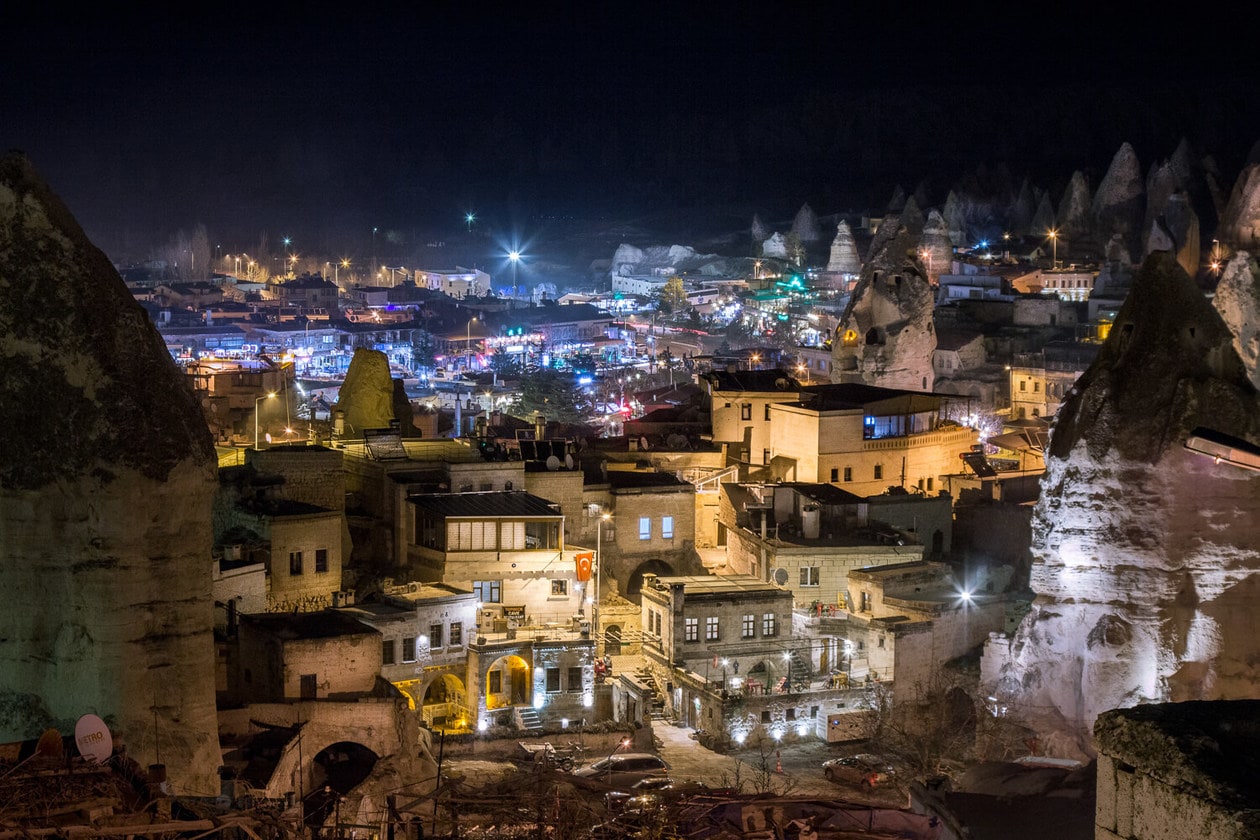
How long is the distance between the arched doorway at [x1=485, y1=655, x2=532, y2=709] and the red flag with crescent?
3.00 metres

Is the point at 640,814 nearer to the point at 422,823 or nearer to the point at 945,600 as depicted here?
the point at 422,823

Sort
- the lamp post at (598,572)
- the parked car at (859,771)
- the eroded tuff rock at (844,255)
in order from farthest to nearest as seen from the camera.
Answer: the eroded tuff rock at (844,255)
the lamp post at (598,572)
the parked car at (859,771)

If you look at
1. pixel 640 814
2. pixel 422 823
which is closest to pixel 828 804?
pixel 640 814

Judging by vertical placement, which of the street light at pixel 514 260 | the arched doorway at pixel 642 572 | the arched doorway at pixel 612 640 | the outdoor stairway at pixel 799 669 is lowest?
the outdoor stairway at pixel 799 669

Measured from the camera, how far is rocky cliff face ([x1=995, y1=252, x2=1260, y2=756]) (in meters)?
26.6

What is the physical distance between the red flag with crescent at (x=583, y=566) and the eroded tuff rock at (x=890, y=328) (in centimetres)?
2323

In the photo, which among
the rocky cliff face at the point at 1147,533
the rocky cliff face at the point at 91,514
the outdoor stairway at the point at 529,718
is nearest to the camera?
the rocky cliff face at the point at 91,514

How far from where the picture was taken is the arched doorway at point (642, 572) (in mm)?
34750

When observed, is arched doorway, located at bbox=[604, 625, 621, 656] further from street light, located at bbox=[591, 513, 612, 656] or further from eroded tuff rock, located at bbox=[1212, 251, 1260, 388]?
eroded tuff rock, located at bbox=[1212, 251, 1260, 388]

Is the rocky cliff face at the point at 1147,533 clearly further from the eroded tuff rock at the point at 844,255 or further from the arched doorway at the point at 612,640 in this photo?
the eroded tuff rock at the point at 844,255

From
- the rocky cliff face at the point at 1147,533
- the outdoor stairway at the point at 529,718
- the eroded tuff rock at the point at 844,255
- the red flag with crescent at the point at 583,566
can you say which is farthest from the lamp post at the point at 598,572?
the eroded tuff rock at the point at 844,255

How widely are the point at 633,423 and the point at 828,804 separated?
26.7 metres

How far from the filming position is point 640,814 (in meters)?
16.1

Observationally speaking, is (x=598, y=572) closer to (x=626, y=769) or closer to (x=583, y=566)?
(x=583, y=566)
